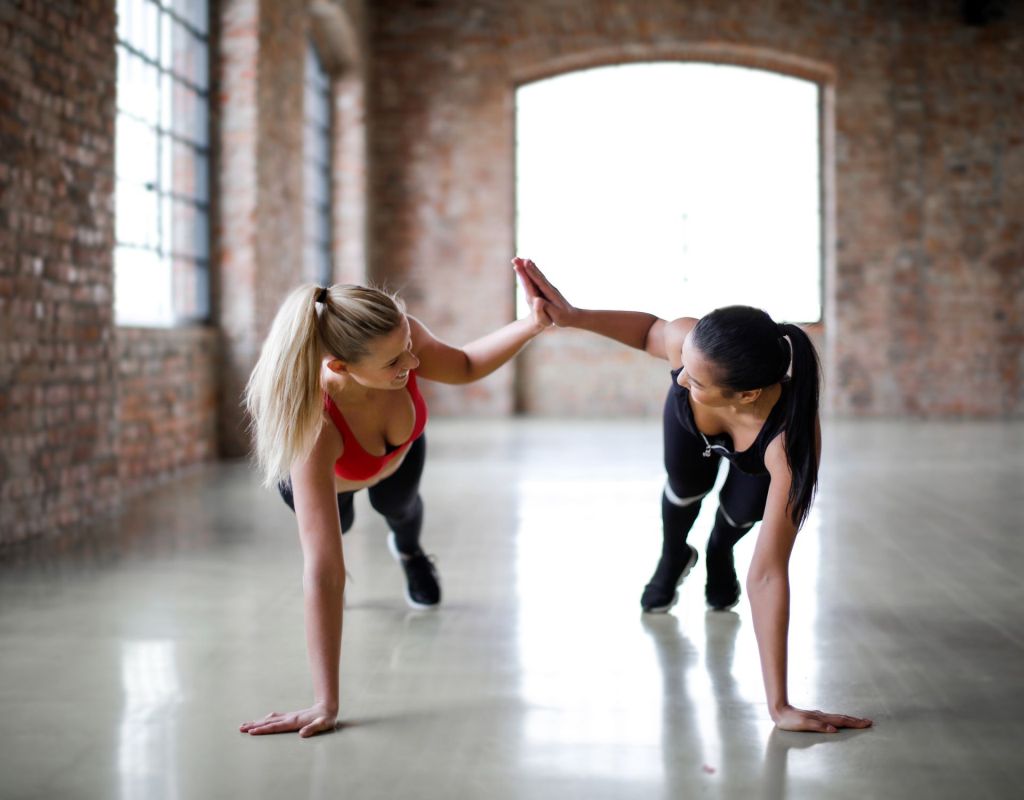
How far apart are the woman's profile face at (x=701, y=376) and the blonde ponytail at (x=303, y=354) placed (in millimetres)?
567

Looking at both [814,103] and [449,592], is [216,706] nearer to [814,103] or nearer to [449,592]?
[449,592]

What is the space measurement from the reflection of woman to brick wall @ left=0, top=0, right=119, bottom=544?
96.6 inches

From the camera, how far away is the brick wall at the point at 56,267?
424cm

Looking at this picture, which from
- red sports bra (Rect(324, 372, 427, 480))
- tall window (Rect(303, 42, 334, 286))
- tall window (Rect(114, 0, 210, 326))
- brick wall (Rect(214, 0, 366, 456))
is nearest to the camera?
red sports bra (Rect(324, 372, 427, 480))

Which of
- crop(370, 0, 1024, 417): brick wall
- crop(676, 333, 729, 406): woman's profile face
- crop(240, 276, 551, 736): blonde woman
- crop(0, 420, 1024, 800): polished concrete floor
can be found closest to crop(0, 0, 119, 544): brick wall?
crop(0, 420, 1024, 800): polished concrete floor

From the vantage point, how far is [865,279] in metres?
11.6

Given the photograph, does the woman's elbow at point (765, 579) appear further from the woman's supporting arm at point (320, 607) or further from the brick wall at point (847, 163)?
the brick wall at point (847, 163)

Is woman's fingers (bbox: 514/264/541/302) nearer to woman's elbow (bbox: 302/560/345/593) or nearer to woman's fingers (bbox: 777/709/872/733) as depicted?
Answer: woman's elbow (bbox: 302/560/345/593)

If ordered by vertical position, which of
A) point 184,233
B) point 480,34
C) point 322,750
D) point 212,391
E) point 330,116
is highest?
point 480,34

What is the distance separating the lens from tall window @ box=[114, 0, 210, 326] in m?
6.02

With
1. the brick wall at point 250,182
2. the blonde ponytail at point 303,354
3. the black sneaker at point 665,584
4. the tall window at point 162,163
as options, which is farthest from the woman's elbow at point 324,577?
the brick wall at point 250,182

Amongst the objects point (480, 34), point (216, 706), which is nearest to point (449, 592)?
point (216, 706)

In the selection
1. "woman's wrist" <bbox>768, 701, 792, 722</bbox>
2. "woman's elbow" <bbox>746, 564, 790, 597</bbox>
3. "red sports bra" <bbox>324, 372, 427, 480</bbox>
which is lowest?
"woman's wrist" <bbox>768, 701, 792, 722</bbox>

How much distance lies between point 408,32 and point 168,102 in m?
5.35
